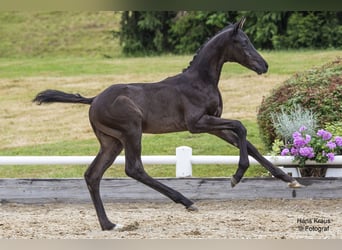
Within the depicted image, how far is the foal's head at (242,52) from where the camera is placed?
14.5 feet

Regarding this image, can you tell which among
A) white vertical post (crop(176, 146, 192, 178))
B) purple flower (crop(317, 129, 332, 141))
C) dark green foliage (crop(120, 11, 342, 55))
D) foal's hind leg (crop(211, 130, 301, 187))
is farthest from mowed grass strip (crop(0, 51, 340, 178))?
foal's hind leg (crop(211, 130, 301, 187))

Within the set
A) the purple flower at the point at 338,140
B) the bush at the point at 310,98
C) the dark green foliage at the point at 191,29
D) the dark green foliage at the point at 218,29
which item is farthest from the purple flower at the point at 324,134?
the dark green foliage at the point at 191,29

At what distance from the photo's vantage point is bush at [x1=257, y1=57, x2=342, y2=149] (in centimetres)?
676

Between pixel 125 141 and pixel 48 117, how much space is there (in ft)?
23.7

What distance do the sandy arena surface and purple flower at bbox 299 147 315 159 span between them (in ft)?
1.42

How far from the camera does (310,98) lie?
22.4 ft

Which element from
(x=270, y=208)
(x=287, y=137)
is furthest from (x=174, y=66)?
(x=270, y=208)

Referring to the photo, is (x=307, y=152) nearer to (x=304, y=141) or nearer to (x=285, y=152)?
(x=304, y=141)

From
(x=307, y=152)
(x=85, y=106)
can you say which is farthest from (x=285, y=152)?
(x=85, y=106)

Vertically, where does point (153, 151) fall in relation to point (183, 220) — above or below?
below

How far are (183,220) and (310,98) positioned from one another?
2.28 m

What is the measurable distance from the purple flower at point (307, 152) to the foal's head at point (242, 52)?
174cm

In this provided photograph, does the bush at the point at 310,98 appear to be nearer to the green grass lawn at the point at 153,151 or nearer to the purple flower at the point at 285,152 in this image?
the purple flower at the point at 285,152

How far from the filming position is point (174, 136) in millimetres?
9633
